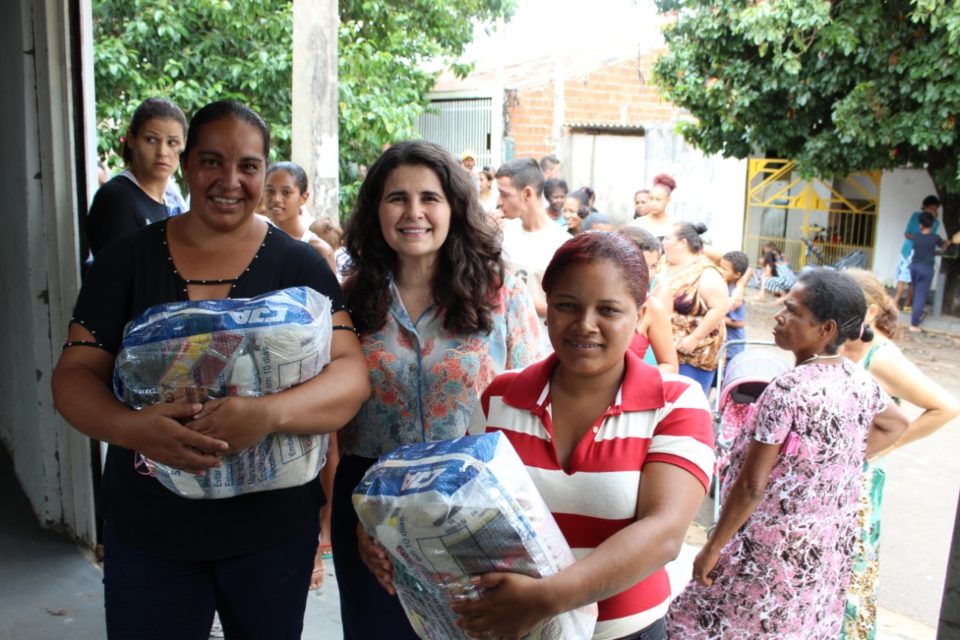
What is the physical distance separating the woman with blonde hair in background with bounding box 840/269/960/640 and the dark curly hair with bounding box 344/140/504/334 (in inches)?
66.1

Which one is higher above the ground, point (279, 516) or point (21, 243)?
point (21, 243)

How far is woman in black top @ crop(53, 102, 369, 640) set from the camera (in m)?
2.10

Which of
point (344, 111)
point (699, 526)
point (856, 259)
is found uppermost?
point (344, 111)

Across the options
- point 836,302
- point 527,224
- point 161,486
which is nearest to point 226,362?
point 161,486

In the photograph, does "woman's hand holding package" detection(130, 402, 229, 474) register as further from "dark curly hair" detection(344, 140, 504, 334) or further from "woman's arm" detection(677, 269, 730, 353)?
"woman's arm" detection(677, 269, 730, 353)

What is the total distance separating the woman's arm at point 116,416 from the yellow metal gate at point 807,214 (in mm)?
15332

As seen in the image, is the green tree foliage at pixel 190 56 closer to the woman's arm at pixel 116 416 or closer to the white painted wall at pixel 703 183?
the woman's arm at pixel 116 416

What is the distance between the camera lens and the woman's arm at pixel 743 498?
9.30 feet

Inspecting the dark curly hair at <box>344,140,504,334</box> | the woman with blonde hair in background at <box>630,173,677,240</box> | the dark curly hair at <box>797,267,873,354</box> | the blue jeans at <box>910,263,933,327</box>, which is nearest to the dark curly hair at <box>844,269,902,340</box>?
the dark curly hair at <box>797,267,873,354</box>

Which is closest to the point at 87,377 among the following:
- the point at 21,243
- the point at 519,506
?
the point at 519,506

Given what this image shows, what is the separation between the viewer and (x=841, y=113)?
12008 millimetres

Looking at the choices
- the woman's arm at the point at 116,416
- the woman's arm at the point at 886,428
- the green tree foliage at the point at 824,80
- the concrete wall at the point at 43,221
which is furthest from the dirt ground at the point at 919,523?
the green tree foliage at the point at 824,80

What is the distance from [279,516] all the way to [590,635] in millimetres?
901

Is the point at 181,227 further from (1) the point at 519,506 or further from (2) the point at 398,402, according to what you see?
(1) the point at 519,506
